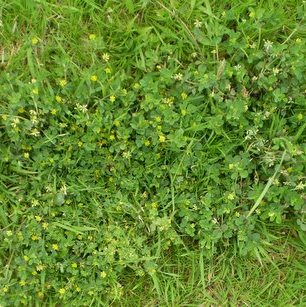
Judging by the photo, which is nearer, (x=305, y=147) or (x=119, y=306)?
(x=305, y=147)

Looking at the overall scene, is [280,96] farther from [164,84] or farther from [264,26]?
[164,84]

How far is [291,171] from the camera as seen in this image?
314 centimetres

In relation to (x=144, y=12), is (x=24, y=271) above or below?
below

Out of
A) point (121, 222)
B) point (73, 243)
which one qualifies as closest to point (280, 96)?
point (121, 222)

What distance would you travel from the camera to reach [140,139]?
10.3ft

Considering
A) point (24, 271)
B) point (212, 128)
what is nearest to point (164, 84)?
point (212, 128)

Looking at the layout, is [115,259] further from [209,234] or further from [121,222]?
[209,234]

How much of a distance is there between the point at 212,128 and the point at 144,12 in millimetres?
887

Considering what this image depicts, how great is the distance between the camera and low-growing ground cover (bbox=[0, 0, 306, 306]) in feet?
10.3

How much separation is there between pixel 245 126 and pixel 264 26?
0.67 m

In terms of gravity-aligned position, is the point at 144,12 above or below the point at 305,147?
above

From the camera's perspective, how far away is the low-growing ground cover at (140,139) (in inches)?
123

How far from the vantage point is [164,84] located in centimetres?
316

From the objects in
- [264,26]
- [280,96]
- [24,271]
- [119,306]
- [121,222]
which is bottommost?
[119,306]
